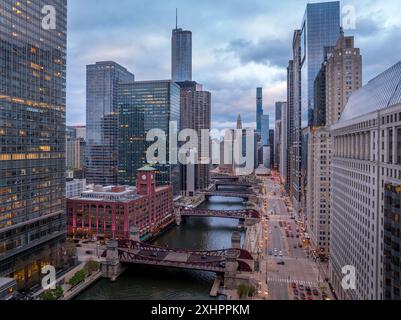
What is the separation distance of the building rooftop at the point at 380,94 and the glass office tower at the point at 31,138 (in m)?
59.3

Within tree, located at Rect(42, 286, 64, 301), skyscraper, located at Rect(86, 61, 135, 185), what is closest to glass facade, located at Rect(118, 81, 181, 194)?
skyscraper, located at Rect(86, 61, 135, 185)

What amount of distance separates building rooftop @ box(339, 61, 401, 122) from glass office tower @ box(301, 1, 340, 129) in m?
85.9

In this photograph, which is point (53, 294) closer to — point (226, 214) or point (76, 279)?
point (76, 279)

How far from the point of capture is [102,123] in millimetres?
190250

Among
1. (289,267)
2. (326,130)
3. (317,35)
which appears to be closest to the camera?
(289,267)

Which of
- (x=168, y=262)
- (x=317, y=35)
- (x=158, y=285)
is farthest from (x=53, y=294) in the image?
(x=317, y=35)

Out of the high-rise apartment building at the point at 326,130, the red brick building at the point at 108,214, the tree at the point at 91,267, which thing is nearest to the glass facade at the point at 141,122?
the red brick building at the point at 108,214

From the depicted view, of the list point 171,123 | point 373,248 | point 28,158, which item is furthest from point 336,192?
point 171,123

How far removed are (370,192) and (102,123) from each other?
17209cm

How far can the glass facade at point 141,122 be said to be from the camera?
158 m

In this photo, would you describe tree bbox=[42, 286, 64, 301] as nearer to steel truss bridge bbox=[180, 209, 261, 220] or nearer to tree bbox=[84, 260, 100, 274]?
tree bbox=[84, 260, 100, 274]

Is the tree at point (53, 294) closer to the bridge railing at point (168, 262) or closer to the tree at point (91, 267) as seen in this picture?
the tree at point (91, 267)

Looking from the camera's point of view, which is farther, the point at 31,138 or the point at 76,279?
the point at 31,138
